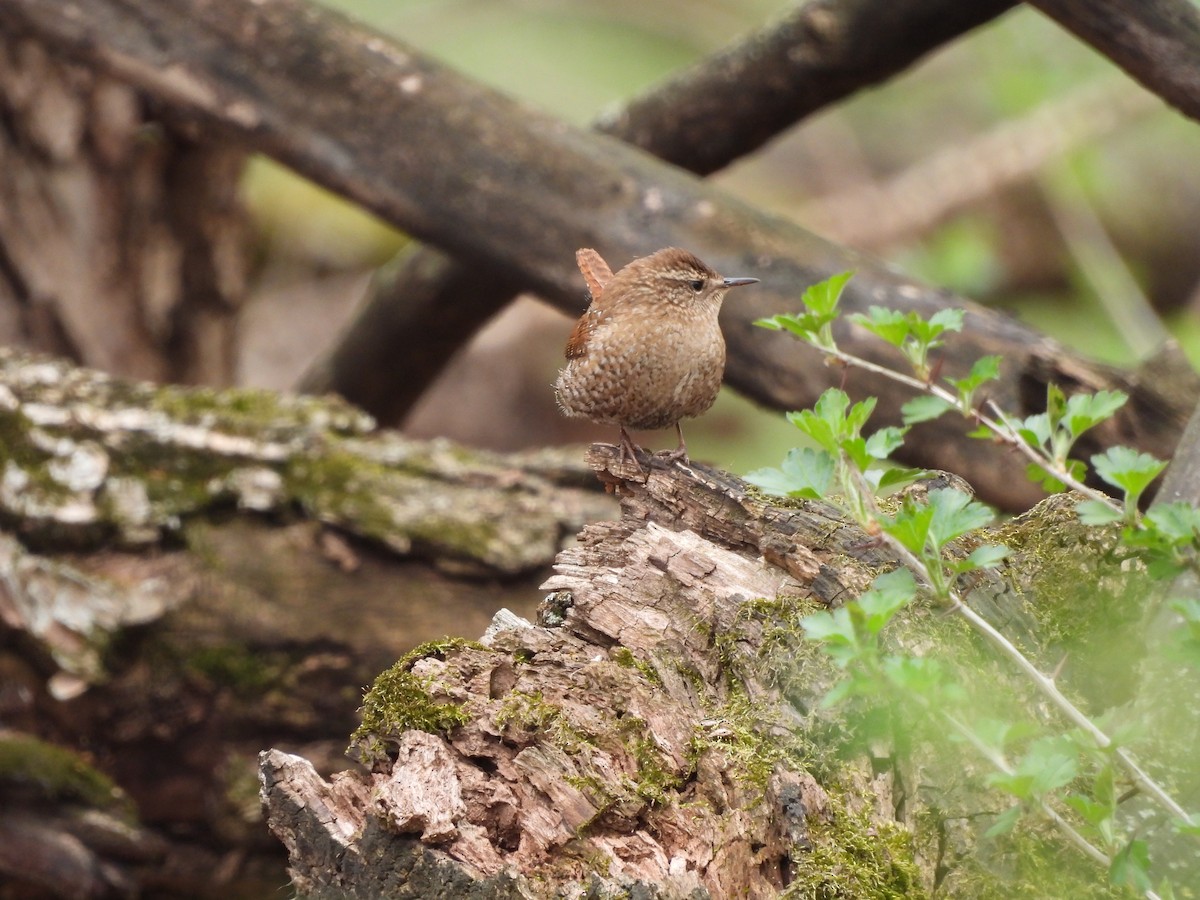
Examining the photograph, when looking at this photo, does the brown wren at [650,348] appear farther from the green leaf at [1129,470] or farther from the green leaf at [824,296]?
the green leaf at [1129,470]

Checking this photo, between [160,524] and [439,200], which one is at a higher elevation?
[439,200]

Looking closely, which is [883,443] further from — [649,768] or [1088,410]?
[649,768]

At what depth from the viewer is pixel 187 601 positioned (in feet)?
11.0

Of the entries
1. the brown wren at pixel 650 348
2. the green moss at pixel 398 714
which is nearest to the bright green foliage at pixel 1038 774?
the green moss at pixel 398 714

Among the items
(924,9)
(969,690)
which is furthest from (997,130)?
(969,690)

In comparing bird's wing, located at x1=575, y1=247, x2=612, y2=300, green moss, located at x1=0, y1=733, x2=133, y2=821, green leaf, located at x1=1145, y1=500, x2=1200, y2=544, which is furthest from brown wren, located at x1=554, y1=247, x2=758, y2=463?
green moss, located at x1=0, y1=733, x2=133, y2=821

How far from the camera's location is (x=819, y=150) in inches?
341

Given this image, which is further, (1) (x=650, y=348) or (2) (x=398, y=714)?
(1) (x=650, y=348)

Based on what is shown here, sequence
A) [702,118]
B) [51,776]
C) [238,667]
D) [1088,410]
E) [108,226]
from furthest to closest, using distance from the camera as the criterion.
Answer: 1. [108,226]
2. [702,118]
3. [238,667]
4. [51,776]
5. [1088,410]

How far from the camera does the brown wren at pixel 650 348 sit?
9.13ft

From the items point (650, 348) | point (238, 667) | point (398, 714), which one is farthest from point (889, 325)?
point (238, 667)

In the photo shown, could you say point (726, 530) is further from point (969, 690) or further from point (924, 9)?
point (924, 9)

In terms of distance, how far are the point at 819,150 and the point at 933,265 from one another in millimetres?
2992

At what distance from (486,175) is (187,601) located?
154 centimetres
